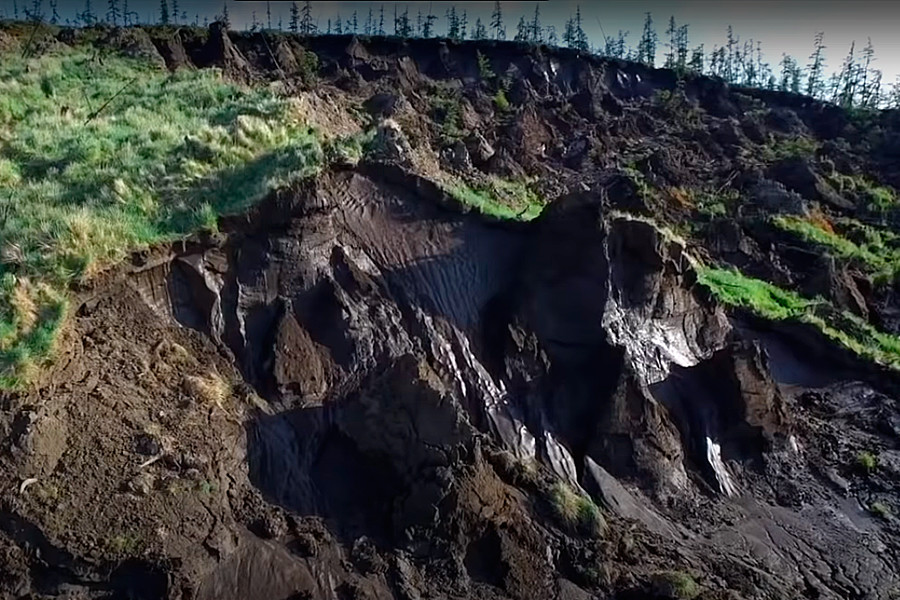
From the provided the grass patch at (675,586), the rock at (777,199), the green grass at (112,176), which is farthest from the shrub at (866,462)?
the rock at (777,199)

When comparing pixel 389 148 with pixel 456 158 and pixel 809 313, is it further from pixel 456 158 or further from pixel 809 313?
pixel 809 313

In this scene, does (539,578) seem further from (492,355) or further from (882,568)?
(882,568)

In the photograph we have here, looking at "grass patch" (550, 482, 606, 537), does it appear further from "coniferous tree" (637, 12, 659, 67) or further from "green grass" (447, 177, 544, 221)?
"coniferous tree" (637, 12, 659, 67)

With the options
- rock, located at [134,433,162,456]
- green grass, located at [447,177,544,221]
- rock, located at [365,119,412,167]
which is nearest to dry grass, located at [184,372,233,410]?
rock, located at [134,433,162,456]

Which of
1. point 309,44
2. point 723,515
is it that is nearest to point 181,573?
point 723,515

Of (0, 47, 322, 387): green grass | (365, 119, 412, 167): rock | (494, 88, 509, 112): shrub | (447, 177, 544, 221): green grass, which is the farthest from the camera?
(494, 88, 509, 112): shrub

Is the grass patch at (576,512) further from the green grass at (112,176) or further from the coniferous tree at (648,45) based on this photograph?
the coniferous tree at (648,45)
